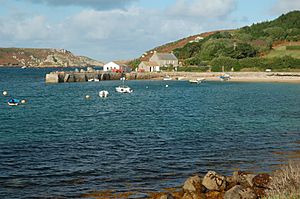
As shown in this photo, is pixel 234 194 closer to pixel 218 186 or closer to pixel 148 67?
pixel 218 186

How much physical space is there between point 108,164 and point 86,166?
1.23m

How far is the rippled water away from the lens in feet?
64.1

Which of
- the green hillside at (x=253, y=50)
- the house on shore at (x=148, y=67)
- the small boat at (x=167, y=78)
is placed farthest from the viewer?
the house on shore at (x=148, y=67)

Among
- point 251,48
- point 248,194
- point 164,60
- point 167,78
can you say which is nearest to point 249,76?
point 167,78

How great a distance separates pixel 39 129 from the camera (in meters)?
34.4

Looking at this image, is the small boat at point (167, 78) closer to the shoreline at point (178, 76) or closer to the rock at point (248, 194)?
the shoreline at point (178, 76)

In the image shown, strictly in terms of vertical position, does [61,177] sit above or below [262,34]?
below

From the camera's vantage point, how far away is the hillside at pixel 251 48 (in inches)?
4971

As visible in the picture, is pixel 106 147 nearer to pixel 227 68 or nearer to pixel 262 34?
pixel 227 68

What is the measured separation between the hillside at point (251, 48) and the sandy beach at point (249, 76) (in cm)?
1033

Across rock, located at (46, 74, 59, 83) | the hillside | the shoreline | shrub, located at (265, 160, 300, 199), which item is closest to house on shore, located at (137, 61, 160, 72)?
the shoreline

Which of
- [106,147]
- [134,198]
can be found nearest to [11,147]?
[106,147]

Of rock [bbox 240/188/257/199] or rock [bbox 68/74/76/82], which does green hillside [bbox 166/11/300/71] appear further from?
rock [bbox 240/188/257/199]

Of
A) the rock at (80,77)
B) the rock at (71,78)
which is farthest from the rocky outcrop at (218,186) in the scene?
the rock at (80,77)
